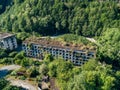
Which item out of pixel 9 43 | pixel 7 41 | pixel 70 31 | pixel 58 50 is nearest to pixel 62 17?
pixel 70 31

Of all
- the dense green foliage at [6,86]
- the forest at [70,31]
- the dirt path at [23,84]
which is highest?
the forest at [70,31]

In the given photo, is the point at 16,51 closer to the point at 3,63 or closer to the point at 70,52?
the point at 3,63

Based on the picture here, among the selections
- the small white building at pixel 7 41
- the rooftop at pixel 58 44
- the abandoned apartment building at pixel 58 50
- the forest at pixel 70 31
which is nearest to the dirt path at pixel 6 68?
the forest at pixel 70 31

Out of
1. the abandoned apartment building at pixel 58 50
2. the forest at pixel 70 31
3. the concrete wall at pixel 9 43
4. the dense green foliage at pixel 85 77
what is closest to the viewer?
the dense green foliage at pixel 85 77

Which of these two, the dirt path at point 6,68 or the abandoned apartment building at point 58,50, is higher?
the abandoned apartment building at point 58,50

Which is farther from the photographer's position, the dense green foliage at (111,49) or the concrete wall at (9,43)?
the concrete wall at (9,43)

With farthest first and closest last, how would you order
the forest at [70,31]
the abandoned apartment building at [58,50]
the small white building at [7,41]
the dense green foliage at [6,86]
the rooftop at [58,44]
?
1. the small white building at [7,41]
2. the rooftop at [58,44]
3. the abandoned apartment building at [58,50]
4. the forest at [70,31]
5. the dense green foliage at [6,86]

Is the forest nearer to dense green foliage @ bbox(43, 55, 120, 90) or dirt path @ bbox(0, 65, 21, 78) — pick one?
dense green foliage @ bbox(43, 55, 120, 90)

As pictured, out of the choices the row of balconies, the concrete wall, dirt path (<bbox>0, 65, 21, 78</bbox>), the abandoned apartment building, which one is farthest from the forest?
the abandoned apartment building

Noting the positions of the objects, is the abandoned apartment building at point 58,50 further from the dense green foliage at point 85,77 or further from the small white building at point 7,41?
the dense green foliage at point 85,77
